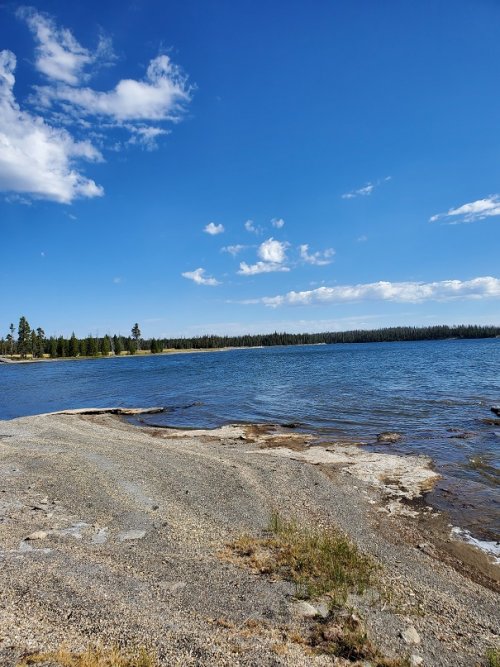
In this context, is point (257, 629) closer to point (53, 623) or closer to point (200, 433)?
point (53, 623)

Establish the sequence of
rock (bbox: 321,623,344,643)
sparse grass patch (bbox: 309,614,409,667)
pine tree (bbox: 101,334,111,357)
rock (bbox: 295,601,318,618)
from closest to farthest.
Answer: sparse grass patch (bbox: 309,614,409,667) < rock (bbox: 321,623,344,643) < rock (bbox: 295,601,318,618) < pine tree (bbox: 101,334,111,357)

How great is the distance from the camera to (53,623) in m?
5.94

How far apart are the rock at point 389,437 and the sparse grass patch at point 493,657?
53.2 feet

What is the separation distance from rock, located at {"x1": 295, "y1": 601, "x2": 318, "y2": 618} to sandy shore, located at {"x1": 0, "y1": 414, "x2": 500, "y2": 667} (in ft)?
0.32

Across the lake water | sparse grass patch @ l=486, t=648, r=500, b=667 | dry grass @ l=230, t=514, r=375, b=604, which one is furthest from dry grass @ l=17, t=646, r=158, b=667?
the lake water

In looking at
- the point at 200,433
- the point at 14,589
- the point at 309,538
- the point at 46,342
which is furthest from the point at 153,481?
the point at 46,342

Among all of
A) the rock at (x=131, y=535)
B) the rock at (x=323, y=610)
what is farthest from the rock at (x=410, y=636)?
the rock at (x=131, y=535)

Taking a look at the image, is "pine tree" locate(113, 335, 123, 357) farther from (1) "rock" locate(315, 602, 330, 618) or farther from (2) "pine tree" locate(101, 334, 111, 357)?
(1) "rock" locate(315, 602, 330, 618)

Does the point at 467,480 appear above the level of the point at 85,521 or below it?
below

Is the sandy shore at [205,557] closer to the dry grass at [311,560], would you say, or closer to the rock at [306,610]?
the rock at [306,610]

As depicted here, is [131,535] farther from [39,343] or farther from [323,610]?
[39,343]

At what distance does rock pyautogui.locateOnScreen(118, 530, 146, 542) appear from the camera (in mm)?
9621

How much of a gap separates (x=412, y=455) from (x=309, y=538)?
11.4 metres

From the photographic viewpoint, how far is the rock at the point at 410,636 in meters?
6.36
